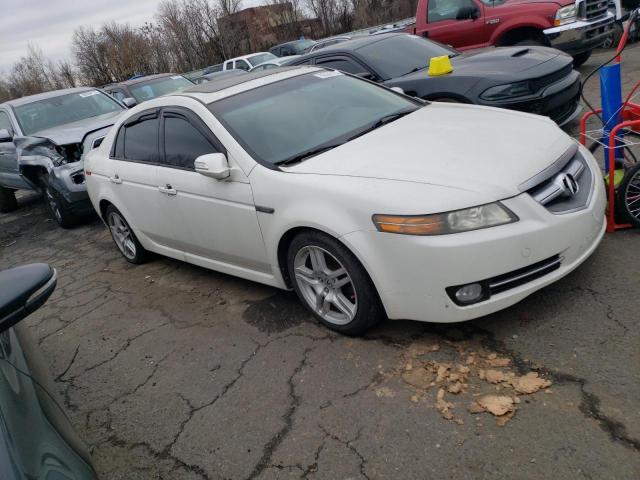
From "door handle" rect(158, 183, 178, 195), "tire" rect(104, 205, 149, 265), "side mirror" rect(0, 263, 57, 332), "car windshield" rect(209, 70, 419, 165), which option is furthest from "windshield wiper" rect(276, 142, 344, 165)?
"tire" rect(104, 205, 149, 265)

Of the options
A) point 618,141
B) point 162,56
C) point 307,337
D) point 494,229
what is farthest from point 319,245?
point 162,56

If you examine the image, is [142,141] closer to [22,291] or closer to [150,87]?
[22,291]

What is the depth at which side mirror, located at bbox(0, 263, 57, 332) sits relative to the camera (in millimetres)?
1699

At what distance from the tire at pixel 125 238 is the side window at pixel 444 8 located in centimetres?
682

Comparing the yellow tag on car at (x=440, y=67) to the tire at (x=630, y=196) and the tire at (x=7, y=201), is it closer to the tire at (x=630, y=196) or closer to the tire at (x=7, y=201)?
the tire at (x=630, y=196)

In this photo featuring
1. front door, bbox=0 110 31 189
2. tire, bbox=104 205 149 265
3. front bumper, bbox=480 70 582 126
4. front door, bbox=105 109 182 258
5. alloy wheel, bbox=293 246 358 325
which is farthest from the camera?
front door, bbox=0 110 31 189

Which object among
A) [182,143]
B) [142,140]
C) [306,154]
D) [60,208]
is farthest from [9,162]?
[306,154]

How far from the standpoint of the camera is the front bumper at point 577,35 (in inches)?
→ 335

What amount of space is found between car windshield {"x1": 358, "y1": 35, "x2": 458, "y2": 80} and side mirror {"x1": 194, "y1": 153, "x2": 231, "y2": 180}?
3.44 m

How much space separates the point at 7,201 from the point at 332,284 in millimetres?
8844

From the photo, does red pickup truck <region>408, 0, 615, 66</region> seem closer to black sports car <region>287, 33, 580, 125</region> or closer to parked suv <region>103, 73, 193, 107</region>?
black sports car <region>287, 33, 580, 125</region>

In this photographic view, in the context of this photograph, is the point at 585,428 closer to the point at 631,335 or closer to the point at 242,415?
the point at 631,335

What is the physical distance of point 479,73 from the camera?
557cm

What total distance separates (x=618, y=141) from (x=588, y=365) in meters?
2.10
